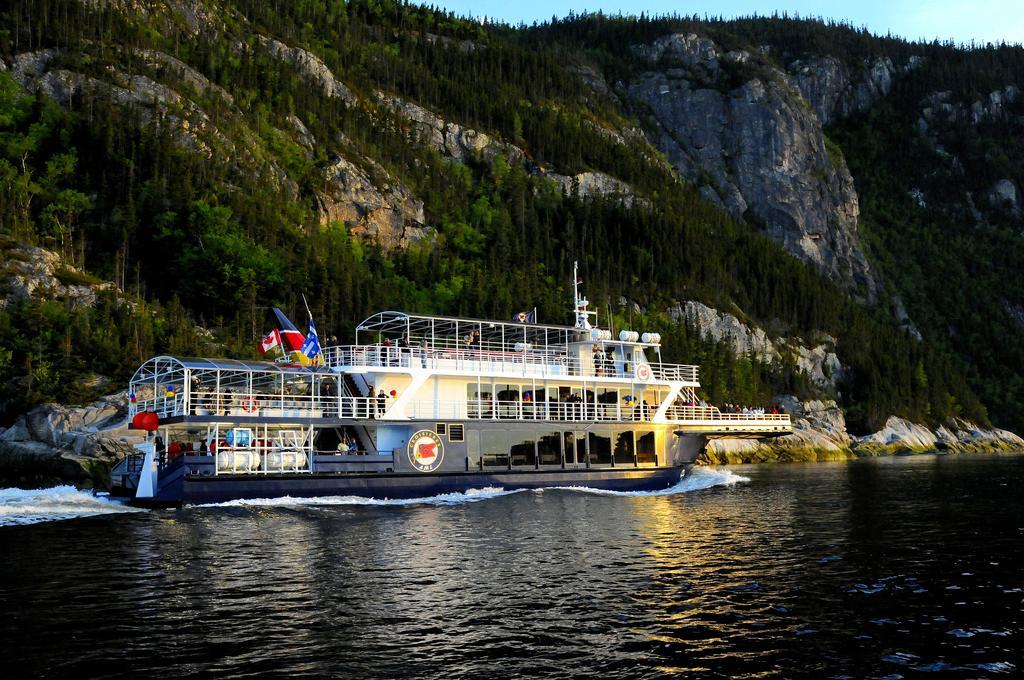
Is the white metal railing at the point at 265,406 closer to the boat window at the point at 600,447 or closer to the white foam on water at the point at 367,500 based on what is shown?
the white foam on water at the point at 367,500

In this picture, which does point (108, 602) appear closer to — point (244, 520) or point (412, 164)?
point (244, 520)

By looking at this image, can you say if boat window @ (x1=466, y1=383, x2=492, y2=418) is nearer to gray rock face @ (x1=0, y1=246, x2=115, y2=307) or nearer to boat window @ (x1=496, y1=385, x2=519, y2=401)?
boat window @ (x1=496, y1=385, x2=519, y2=401)


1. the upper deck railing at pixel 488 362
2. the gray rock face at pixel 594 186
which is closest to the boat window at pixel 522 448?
the upper deck railing at pixel 488 362

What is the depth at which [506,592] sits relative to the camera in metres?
20.7

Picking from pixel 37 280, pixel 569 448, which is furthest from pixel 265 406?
pixel 37 280

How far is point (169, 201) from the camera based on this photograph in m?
90.9

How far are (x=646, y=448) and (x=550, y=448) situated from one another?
5.61 m

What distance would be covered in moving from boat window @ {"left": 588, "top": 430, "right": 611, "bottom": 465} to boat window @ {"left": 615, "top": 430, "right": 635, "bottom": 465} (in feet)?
1.68

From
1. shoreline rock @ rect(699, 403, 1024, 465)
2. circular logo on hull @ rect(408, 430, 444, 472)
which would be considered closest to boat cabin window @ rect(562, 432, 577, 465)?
circular logo on hull @ rect(408, 430, 444, 472)

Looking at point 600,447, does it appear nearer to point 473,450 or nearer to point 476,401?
point 476,401

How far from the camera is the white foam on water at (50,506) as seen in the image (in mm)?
32656

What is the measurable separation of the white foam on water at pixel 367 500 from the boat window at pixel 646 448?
7.78 metres

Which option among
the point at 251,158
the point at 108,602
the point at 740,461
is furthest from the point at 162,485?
the point at 251,158

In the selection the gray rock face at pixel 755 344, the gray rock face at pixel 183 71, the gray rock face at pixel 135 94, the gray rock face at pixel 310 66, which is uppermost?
the gray rock face at pixel 310 66
